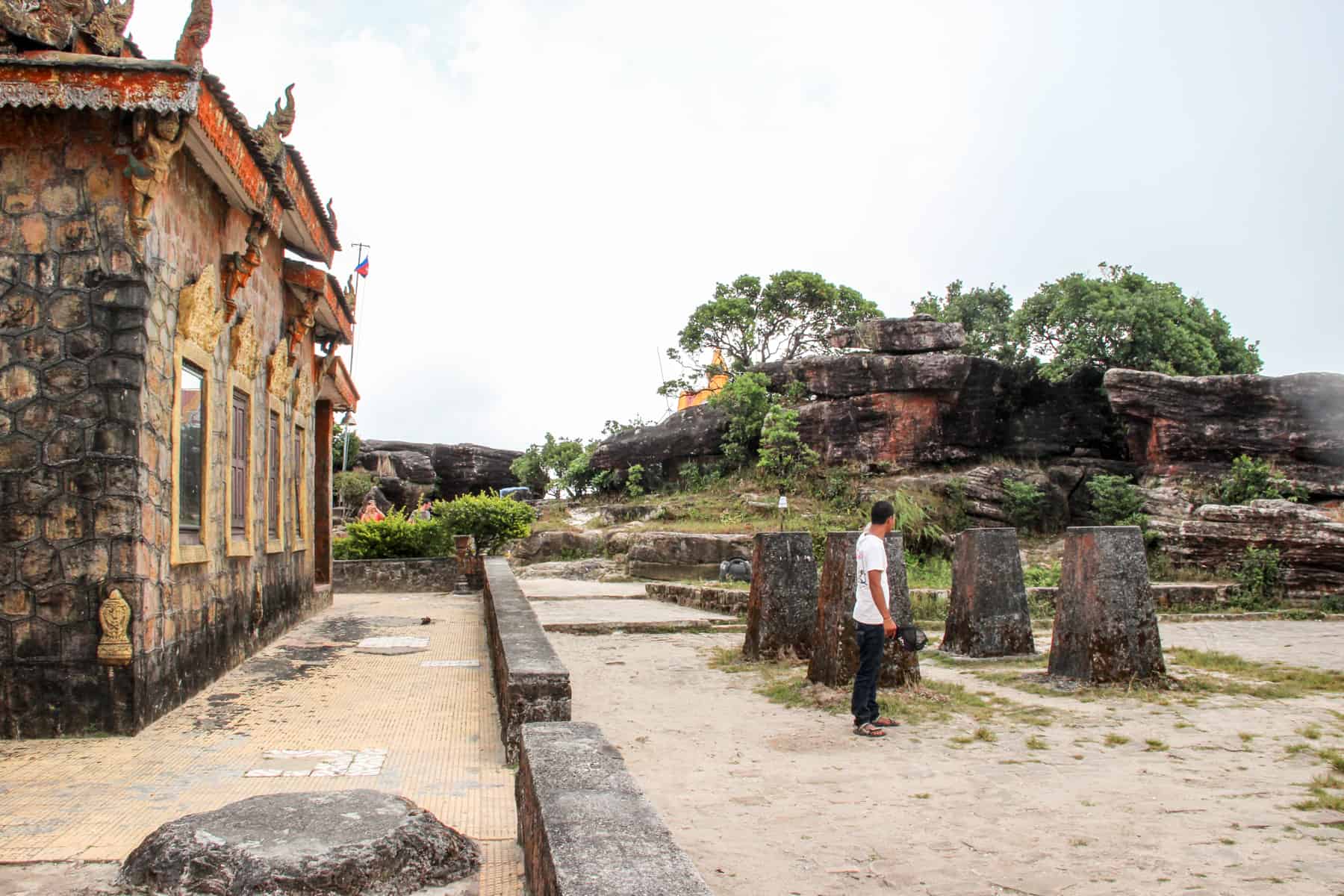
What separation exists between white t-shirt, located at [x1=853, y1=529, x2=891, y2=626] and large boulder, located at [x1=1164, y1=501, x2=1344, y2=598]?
1096cm

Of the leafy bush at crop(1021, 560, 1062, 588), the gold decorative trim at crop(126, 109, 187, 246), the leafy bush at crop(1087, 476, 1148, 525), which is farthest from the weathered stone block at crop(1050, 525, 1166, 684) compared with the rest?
the leafy bush at crop(1087, 476, 1148, 525)

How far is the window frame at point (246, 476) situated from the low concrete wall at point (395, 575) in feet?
27.3

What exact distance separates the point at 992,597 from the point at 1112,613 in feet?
5.87

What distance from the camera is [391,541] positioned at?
1945 centimetres

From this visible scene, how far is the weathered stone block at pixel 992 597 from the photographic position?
389 inches

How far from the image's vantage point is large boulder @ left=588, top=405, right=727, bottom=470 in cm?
3138

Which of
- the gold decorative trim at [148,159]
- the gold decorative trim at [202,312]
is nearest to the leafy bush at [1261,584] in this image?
the gold decorative trim at [202,312]

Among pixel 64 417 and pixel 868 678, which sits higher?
pixel 64 417

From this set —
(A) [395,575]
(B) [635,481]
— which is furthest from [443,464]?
(A) [395,575]

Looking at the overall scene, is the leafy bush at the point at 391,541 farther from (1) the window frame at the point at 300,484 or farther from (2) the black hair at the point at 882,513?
(2) the black hair at the point at 882,513

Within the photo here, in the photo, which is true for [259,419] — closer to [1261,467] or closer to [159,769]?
[159,769]

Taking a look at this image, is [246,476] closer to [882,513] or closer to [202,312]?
[202,312]

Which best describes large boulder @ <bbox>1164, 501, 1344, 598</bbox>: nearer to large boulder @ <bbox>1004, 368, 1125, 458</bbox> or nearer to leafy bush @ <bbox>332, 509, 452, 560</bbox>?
large boulder @ <bbox>1004, 368, 1125, 458</bbox>

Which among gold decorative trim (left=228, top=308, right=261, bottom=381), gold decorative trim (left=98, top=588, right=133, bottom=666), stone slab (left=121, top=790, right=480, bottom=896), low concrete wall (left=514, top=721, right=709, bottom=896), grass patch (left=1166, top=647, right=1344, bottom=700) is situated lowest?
grass patch (left=1166, top=647, right=1344, bottom=700)
